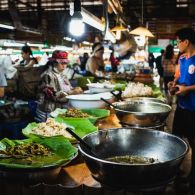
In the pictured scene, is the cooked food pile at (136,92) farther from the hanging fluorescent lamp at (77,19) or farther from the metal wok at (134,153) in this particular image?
the metal wok at (134,153)

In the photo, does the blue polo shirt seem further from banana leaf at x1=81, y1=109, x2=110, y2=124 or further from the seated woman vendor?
the seated woman vendor

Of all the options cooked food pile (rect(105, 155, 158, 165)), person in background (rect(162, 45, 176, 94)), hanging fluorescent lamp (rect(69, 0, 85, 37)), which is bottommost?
cooked food pile (rect(105, 155, 158, 165))

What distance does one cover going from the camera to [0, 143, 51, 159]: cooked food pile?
210cm

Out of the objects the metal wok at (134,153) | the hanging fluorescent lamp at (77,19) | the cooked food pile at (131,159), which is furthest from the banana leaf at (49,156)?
the hanging fluorescent lamp at (77,19)

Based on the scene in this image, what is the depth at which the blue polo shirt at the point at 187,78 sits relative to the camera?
184 inches

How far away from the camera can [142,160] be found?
216cm

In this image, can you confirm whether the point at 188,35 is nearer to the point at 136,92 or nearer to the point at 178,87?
the point at 178,87

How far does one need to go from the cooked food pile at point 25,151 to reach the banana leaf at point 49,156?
38mm

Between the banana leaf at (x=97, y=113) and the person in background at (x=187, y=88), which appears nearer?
the banana leaf at (x=97, y=113)

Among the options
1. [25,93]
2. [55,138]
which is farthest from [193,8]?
[55,138]

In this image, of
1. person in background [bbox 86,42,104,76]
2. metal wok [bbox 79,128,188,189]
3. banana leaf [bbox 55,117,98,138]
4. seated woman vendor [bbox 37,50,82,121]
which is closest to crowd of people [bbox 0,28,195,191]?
seated woman vendor [bbox 37,50,82,121]

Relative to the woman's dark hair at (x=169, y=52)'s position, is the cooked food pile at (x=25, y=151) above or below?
below

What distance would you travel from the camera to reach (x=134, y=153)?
2.35 m

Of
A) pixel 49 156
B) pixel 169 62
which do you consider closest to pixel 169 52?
pixel 169 62
